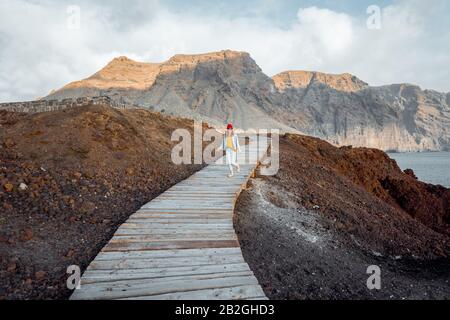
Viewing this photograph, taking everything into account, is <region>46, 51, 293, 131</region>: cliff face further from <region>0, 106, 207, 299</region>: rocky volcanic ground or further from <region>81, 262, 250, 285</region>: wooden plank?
<region>81, 262, 250, 285</region>: wooden plank

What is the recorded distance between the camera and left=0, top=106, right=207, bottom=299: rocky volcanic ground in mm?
4723

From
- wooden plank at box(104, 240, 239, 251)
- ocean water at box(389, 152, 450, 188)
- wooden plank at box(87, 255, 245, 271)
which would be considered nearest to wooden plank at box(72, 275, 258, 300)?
wooden plank at box(87, 255, 245, 271)

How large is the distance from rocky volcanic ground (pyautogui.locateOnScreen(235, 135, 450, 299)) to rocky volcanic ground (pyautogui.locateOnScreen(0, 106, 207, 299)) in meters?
2.87

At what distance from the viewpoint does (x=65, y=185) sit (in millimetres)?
7777

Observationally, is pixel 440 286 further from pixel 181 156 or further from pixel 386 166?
pixel 386 166

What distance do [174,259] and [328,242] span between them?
4018mm

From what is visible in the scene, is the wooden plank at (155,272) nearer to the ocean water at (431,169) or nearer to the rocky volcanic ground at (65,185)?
the rocky volcanic ground at (65,185)

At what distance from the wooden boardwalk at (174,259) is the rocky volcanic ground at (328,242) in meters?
0.83

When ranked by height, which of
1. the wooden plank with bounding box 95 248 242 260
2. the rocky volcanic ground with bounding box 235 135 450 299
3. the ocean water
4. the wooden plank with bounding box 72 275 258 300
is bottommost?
the ocean water

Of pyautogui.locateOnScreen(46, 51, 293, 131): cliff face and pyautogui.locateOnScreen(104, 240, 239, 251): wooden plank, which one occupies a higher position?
pyautogui.locateOnScreen(46, 51, 293, 131): cliff face

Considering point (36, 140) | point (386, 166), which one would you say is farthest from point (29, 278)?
point (386, 166)

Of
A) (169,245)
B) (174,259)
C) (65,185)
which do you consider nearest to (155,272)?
(174,259)

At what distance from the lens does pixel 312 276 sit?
5480 millimetres
